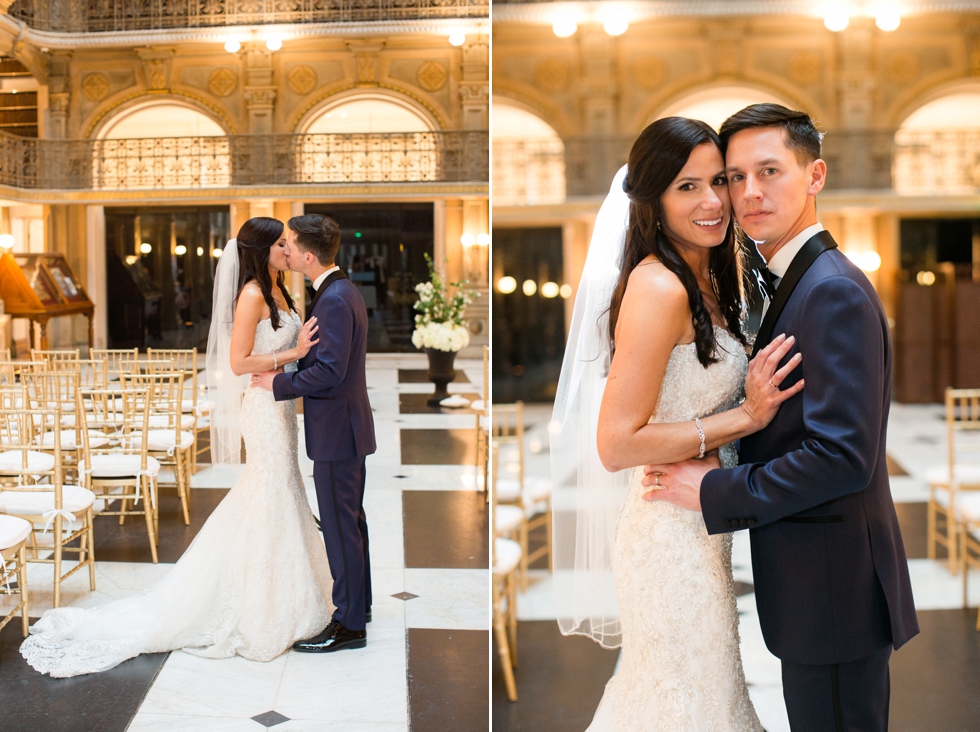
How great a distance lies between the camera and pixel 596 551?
1.96 metres

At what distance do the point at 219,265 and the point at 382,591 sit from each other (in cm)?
135

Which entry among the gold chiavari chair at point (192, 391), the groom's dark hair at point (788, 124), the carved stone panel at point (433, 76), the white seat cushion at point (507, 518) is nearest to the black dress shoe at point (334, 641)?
the white seat cushion at point (507, 518)

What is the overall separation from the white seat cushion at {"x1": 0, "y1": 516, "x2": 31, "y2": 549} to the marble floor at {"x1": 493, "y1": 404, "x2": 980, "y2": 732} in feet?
5.43

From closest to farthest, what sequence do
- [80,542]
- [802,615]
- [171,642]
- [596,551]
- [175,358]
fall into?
[802,615] → [596,551] → [171,642] → [175,358] → [80,542]

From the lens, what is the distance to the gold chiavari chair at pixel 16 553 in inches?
110

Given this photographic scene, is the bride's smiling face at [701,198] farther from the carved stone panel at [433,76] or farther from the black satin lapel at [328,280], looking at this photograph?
the carved stone panel at [433,76]

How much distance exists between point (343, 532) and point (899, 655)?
1887mm

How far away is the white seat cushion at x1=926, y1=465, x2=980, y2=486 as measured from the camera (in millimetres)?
3156

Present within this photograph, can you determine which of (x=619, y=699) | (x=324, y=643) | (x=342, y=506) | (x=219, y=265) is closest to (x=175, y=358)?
(x=219, y=265)

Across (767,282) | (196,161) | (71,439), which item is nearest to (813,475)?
(767,282)

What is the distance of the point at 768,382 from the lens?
142cm

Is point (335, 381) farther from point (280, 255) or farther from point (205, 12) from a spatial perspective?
point (205, 12)

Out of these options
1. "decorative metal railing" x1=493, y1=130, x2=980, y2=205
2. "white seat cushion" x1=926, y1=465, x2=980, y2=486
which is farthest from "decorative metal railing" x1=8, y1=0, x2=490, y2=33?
"white seat cushion" x1=926, y1=465, x2=980, y2=486

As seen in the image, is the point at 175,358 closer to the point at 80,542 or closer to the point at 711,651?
the point at 80,542
